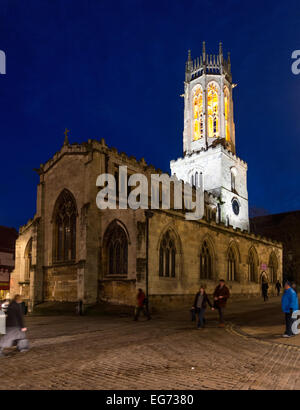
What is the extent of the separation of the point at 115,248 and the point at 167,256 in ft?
10.9

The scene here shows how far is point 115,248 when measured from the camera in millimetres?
21609

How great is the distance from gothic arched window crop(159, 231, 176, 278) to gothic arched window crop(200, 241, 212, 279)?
139 inches

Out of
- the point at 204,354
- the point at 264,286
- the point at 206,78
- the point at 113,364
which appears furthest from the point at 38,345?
the point at 206,78

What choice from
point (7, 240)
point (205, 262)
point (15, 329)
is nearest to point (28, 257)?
point (7, 240)

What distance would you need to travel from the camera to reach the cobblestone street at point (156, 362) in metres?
5.75

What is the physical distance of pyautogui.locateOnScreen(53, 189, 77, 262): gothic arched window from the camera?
24.3 m

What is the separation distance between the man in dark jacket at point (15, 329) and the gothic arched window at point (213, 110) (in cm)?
3871

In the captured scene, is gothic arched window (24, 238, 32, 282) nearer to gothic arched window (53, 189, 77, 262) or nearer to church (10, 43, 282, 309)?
church (10, 43, 282, 309)

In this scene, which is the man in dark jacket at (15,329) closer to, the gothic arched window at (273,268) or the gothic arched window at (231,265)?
the gothic arched window at (231,265)

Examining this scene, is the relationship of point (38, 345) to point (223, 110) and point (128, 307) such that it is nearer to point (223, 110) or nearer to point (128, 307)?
point (128, 307)

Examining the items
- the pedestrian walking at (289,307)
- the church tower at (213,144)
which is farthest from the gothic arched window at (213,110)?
the pedestrian walking at (289,307)

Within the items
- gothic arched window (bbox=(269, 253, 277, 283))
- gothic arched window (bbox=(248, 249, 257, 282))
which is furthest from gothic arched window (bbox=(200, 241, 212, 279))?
gothic arched window (bbox=(269, 253, 277, 283))
